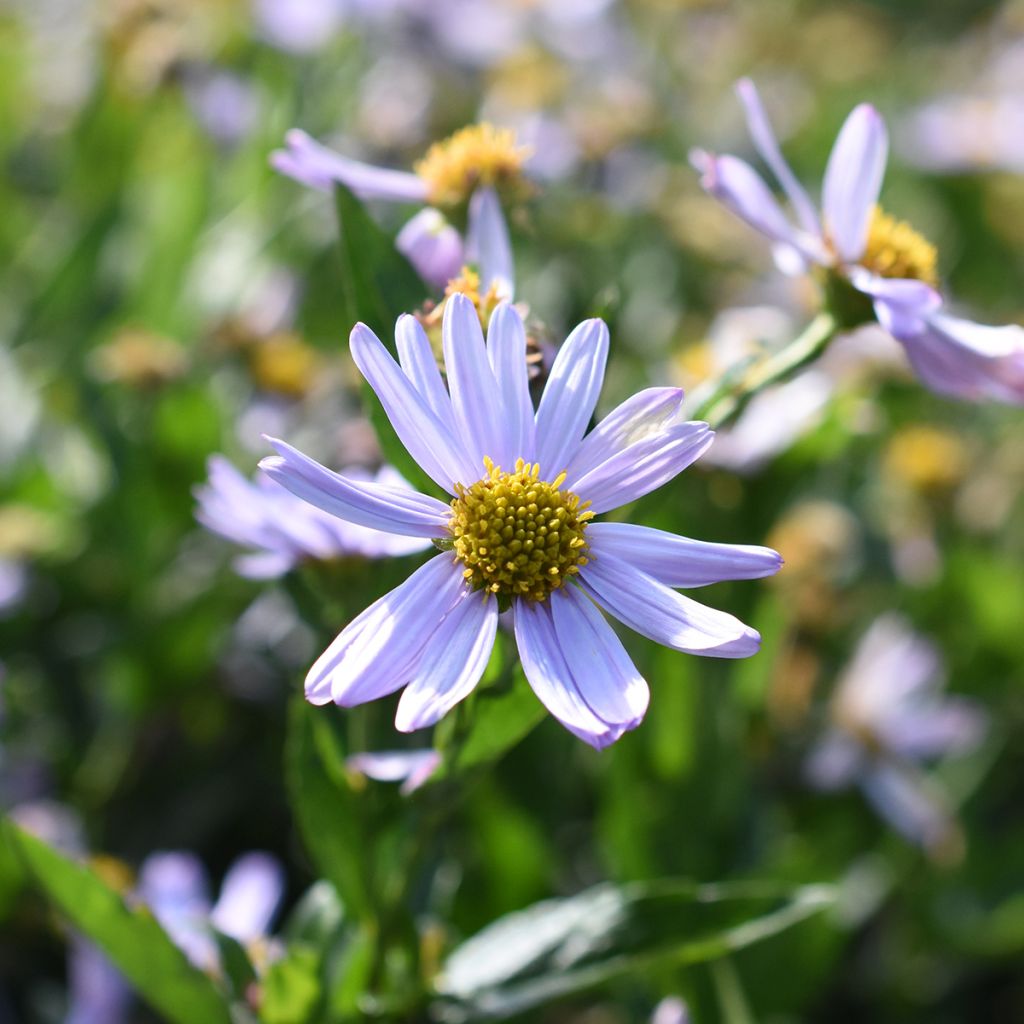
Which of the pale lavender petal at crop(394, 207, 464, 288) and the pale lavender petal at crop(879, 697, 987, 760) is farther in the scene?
the pale lavender petal at crop(879, 697, 987, 760)

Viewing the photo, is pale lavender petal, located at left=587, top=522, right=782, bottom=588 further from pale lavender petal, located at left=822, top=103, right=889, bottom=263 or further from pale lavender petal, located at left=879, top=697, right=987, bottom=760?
pale lavender petal, located at left=879, top=697, right=987, bottom=760

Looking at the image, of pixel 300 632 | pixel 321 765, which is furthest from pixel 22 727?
pixel 321 765

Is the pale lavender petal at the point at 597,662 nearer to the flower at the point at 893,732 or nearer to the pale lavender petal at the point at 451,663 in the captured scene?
the pale lavender petal at the point at 451,663

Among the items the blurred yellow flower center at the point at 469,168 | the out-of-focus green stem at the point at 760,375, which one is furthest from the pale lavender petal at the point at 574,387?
the blurred yellow flower center at the point at 469,168

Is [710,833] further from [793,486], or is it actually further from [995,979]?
[995,979]

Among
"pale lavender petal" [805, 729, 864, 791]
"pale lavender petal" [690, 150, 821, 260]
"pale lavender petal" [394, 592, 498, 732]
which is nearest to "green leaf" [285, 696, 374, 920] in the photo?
"pale lavender petal" [394, 592, 498, 732]
